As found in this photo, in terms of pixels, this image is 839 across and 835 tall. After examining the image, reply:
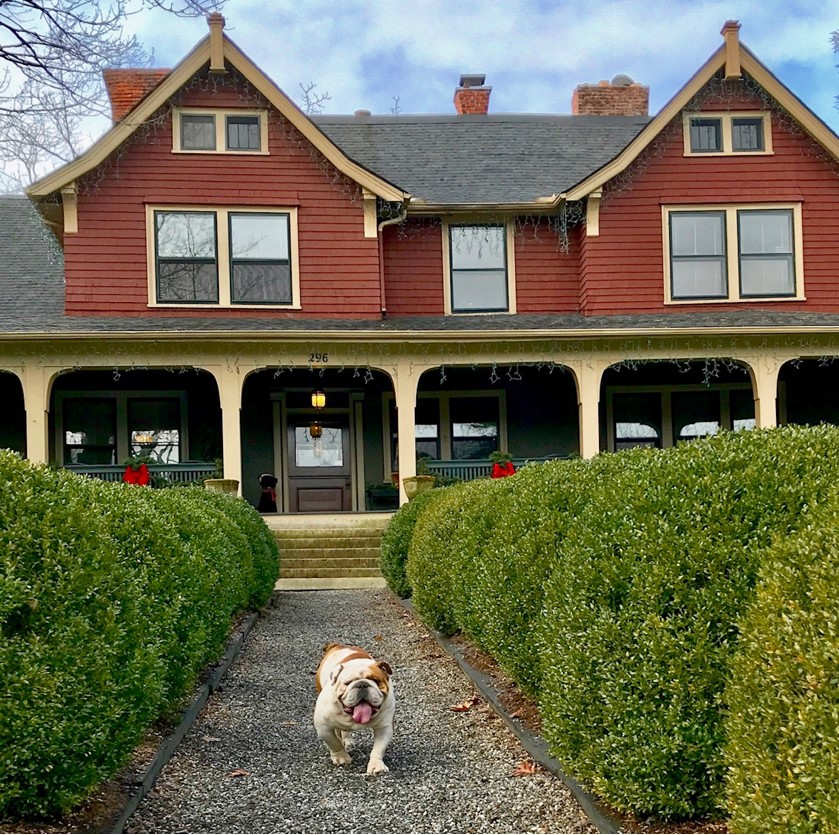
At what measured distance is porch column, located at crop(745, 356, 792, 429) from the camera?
16.0 meters

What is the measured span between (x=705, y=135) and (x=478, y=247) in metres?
4.49

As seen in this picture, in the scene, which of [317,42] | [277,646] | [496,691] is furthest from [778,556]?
[317,42]

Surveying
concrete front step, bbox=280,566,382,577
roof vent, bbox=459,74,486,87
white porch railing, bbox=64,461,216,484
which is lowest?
concrete front step, bbox=280,566,382,577

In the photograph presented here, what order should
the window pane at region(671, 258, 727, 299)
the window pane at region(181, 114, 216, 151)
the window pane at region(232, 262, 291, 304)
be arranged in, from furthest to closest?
the window pane at region(671, 258, 727, 299)
the window pane at region(232, 262, 291, 304)
the window pane at region(181, 114, 216, 151)

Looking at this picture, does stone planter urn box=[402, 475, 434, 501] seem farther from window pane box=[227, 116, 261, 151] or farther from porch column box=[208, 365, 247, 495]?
window pane box=[227, 116, 261, 151]

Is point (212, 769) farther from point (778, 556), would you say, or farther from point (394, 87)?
point (394, 87)

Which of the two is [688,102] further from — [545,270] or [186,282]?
[186,282]

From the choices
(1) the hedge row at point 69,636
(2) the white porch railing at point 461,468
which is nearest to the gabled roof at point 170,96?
(2) the white porch railing at point 461,468

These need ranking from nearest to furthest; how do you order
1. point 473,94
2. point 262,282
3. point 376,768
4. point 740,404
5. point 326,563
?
point 376,768, point 326,563, point 262,282, point 740,404, point 473,94

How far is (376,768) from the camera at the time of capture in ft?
16.7

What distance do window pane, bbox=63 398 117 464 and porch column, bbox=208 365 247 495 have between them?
3.35m

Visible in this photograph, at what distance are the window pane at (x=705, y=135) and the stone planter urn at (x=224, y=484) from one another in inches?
391

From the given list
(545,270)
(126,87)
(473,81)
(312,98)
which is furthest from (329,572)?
(312,98)

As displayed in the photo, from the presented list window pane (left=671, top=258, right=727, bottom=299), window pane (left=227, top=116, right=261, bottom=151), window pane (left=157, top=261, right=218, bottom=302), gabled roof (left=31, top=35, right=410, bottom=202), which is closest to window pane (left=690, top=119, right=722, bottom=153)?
window pane (left=671, top=258, right=727, bottom=299)
